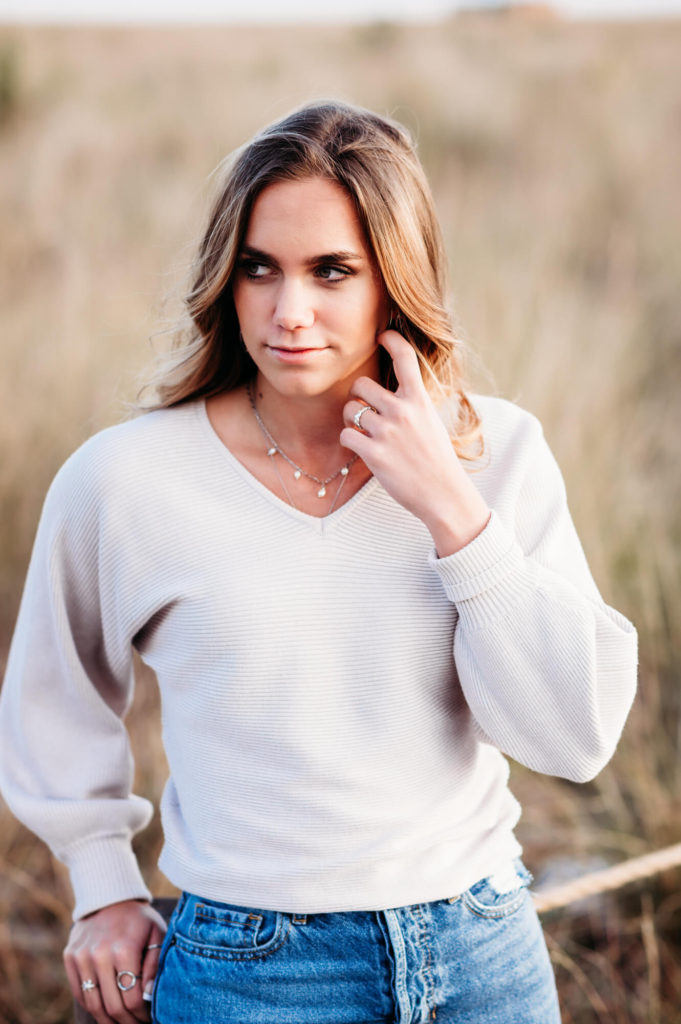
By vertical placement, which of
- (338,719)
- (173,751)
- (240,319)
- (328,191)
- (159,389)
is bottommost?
(173,751)

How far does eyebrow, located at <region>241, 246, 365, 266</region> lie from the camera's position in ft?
4.22

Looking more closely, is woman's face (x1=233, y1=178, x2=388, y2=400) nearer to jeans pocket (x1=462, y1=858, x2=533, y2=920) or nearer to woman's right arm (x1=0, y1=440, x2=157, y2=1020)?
woman's right arm (x1=0, y1=440, x2=157, y2=1020)

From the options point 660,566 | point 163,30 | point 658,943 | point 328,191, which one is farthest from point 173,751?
point 163,30

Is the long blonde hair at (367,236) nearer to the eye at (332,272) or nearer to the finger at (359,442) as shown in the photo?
the eye at (332,272)

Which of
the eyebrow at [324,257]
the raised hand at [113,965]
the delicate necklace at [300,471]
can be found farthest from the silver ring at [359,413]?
the raised hand at [113,965]

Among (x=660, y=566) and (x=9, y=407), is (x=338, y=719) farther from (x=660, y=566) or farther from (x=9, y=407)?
(x=9, y=407)

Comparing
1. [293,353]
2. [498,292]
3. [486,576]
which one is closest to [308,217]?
[293,353]

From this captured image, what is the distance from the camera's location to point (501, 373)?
12.0 ft

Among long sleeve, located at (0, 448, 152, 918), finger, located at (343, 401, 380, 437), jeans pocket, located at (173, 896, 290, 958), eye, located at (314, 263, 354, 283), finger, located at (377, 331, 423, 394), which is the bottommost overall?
jeans pocket, located at (173, 896, 290, 958)

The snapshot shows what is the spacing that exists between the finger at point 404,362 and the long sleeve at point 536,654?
224mm

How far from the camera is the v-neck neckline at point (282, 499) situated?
4.56 ft

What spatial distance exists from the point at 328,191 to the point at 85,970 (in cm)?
120

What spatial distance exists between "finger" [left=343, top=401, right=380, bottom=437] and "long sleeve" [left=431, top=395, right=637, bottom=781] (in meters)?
0.21

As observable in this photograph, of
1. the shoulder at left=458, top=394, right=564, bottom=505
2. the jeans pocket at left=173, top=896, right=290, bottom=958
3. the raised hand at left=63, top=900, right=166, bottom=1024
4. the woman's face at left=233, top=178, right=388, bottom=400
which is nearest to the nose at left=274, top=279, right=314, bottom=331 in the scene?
the woman's face at left=233, top=178, right=388, bottom=400
